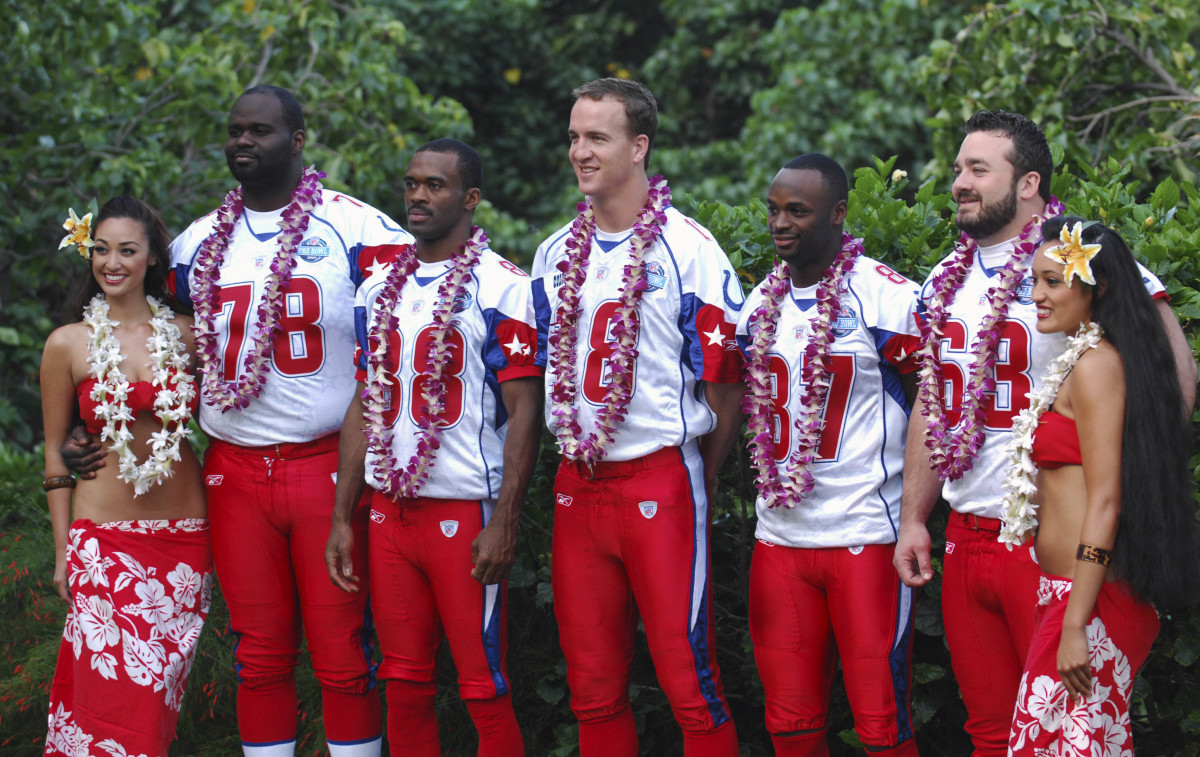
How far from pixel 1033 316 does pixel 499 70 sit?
11707 mm

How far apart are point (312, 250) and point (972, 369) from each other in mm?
2489

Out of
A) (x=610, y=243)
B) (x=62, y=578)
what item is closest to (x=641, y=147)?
(x=610, y=243)

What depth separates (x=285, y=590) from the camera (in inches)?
186

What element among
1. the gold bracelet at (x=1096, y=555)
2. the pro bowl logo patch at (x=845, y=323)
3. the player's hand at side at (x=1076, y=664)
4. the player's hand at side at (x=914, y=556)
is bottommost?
the player's hand at side at (x=1076, y=664)

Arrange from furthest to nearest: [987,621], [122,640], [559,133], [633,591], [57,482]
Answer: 1. [559,133]
2. [57,482]
3. [122,640]
4. [633,591]
5. [987,621]

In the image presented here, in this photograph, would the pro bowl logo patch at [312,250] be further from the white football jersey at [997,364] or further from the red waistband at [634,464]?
the white football jersey at [997,364]

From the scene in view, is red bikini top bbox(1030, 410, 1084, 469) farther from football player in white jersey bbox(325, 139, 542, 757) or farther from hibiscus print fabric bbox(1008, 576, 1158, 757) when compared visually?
football player in white jersey bbox(325, 139, 542, 757)

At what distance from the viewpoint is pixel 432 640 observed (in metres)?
4.48

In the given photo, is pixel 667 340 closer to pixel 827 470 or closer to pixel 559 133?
pixel 827 470

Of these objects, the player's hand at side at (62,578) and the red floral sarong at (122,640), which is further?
the player's hand at side at (62,578)

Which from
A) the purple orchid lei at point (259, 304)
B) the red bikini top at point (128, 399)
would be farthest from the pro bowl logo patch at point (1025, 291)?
the red bikini top at point (128, 399)

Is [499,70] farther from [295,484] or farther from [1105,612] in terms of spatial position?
[1105,612]

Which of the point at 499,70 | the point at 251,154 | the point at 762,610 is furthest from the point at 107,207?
the point at 499,70

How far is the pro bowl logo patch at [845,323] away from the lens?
13.4 ft
